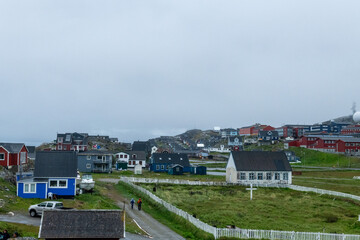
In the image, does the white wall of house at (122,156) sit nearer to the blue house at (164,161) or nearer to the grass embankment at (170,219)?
the blue house at (164,161)

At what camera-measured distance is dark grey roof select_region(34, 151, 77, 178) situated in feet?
128

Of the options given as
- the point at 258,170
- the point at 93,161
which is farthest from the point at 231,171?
the point at 93,161

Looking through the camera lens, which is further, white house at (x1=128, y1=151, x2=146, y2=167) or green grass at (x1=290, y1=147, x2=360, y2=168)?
green grass at (x1=290, y1=147, x2=360, y2=168)

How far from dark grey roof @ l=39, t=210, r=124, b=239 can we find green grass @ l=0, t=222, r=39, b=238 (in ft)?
13.6

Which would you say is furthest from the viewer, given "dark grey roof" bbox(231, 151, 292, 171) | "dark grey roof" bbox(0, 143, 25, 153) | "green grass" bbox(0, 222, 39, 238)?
"dark grey roof" bbox(231, 151, 292, 171)

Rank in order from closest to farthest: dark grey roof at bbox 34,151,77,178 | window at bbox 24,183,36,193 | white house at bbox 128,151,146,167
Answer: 1. window at bbox 24,183,36,193
2. dark grey roof at bbox 34,151,77,178
3. white house at bbox 128,151,146,167

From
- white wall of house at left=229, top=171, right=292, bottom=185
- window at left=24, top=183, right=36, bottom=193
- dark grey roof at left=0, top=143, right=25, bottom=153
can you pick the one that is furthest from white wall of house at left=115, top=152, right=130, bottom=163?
window at left=24, top=183, right=36, bottom=193

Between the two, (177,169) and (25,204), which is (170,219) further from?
(177,169)

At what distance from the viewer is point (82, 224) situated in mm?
21047

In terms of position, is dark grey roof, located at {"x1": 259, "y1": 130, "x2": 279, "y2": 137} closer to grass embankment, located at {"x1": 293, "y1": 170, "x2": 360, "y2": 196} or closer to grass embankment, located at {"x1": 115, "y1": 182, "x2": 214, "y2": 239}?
grass embankment, located at {"x1": 293, "y1": 170, "x2": 360, "y2": 196}

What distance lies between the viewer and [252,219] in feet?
108

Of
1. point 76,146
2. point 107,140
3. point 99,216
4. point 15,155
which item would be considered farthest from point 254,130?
point 99,216

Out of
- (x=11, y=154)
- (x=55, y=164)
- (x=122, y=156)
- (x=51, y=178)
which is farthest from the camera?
(x=122, y=156)

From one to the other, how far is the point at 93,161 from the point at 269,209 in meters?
47.2
